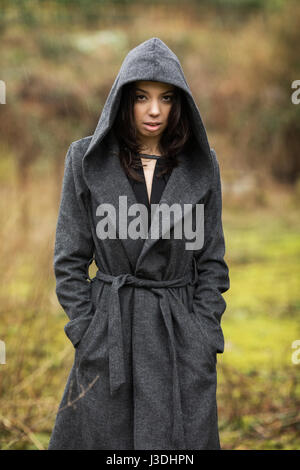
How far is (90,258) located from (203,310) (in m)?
0.47

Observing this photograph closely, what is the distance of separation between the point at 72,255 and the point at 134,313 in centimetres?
31

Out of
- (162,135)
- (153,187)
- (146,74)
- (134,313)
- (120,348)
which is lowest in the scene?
(120,348)

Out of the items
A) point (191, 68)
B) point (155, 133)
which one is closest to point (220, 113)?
point (191, 68)

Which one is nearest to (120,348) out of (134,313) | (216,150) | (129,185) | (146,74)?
(134,313)

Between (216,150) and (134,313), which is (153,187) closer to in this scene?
(134,313)

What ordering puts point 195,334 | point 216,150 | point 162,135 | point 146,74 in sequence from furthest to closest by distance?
1. point 216,150
2. point 162,135
3. point 195,334
4. point 146,74

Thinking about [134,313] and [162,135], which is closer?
[134,313]

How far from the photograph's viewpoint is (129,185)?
1837 millimetres

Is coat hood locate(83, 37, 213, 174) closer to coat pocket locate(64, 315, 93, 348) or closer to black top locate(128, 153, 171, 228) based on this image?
black top locate(128, 153, 171, 228)

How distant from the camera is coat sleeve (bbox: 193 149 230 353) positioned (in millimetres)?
1879

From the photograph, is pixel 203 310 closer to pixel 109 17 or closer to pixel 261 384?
pixel 261 384

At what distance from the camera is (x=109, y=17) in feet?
37.4

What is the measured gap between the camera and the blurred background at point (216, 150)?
320cm

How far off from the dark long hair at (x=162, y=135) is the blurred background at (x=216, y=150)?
54.0 inches
